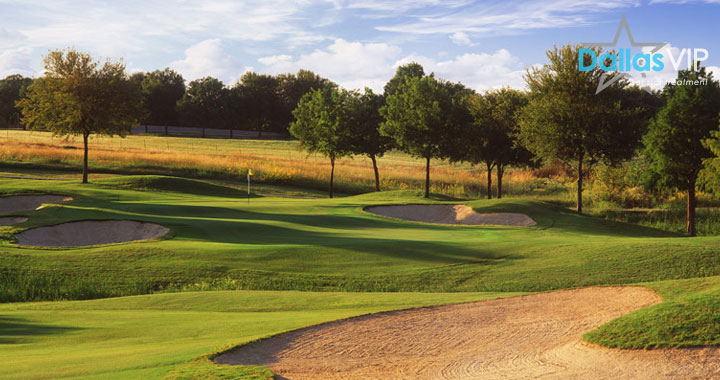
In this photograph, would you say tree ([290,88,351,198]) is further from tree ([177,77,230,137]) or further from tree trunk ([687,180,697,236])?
tree ([177,77,230,137])

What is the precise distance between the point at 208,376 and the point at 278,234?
15.4 meters

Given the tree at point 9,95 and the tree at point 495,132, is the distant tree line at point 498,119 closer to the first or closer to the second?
the tree at point 495,132

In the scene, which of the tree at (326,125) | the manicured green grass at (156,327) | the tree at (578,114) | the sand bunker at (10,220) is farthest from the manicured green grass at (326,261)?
the tree at (326,125)

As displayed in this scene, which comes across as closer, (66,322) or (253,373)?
(253,373)

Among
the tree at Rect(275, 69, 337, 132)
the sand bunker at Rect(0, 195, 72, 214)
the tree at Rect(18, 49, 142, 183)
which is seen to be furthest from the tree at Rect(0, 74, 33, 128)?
the sand bunker at Rect(0, 195, 72, 214)

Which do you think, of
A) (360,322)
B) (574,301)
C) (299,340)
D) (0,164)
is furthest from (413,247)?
(0,164)

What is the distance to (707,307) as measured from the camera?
9.33 meters

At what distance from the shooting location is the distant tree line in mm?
33969

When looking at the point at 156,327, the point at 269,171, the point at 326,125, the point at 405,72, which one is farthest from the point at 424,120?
the point at 405,72

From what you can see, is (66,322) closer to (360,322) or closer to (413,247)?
(360,322)

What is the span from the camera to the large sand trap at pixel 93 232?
73.0ft

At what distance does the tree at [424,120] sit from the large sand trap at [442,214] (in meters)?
10.1

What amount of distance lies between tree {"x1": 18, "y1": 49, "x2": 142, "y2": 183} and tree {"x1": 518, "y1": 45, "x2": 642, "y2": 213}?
27355 mm

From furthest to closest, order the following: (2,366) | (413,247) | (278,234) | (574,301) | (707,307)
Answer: (278,234) < (413,247) < (574,301) < (707,307) < (2,366)
